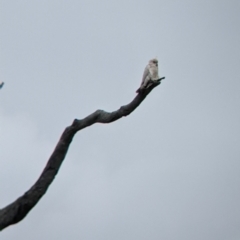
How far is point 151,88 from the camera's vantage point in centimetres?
849

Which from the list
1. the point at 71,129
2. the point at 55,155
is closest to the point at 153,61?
the point at 71,129

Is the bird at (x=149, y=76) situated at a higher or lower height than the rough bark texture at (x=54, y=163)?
higher

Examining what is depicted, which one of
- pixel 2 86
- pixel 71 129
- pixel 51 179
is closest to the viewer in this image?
pixel 51 179

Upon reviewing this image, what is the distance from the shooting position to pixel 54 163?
8.39 metres

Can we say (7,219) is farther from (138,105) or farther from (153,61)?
(153,61)

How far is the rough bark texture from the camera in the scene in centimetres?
759

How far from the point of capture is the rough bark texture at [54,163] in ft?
24.9

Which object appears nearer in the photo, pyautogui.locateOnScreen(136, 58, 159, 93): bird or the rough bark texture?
the rough bark texture

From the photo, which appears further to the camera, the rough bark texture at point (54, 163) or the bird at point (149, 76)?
the bird at point (149, 76)

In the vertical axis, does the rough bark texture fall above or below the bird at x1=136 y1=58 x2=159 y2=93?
below

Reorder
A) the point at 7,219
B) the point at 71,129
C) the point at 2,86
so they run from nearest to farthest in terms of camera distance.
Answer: the point at 7,219
the point at 71,129
the point at 2,86

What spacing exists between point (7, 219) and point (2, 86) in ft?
16.5

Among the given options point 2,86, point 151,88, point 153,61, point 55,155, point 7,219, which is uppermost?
point 2,86

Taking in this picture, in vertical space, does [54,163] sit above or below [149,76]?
below
